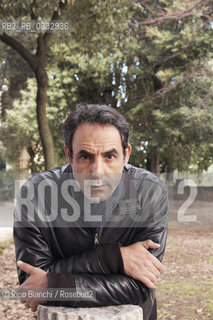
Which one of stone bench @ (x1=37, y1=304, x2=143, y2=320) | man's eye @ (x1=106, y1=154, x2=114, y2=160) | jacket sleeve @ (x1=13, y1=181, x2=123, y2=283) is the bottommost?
stone bench @ (x1=37, y1=304, x2=143, y2=320)

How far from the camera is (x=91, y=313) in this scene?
8.08 feet

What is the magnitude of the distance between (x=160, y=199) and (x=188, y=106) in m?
13.4

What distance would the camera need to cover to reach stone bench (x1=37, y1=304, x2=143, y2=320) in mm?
2443

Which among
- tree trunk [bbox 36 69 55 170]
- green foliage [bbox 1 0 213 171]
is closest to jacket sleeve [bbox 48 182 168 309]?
green foliage [bbox 1 0 213 171]

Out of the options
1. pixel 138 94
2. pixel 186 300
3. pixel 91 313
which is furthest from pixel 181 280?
pixel 138 94

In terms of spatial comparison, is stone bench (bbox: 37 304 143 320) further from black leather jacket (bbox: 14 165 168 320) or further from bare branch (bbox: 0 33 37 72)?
bare branch (bbox: 0 33 37 72)

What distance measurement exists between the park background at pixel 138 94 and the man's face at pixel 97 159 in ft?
14.1

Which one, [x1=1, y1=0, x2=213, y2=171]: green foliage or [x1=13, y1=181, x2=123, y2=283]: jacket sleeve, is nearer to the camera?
[x1=13, y1=181, x2=123, y2=283]: jacket sleeve

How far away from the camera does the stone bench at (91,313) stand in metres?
2.44

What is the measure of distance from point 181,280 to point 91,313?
637cm

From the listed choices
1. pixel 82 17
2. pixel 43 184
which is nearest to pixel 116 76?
pixel 82 17

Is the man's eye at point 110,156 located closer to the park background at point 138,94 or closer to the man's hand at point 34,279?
the man's hand at point 34,279

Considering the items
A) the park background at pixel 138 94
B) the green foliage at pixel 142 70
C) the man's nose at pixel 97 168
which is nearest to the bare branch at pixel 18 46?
the park background at pixel 138 94

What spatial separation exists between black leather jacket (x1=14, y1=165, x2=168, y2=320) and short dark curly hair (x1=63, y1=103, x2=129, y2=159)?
1.00 feet
